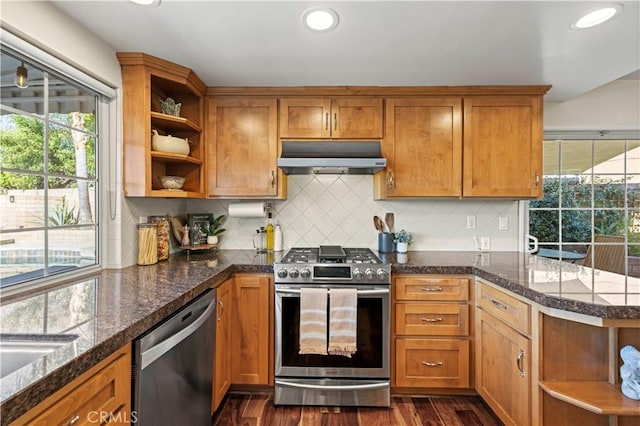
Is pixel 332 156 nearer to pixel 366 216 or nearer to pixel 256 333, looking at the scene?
pixel 366 216

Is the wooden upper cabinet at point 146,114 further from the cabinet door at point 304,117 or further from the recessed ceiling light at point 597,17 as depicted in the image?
the recessed ceiling light at point 597,17

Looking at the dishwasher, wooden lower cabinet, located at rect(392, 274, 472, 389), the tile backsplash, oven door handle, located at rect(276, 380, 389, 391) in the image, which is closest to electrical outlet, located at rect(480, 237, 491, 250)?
the tile backsplash

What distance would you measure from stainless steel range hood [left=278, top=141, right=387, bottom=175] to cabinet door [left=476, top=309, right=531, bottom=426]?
123cm

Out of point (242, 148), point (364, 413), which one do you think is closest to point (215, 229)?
point (242, 148)

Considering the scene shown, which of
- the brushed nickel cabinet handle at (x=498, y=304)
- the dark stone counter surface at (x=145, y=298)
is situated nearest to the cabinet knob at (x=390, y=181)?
the dark stone counter surface at (x=145, y=298)

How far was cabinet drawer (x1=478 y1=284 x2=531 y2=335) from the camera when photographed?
1.54m

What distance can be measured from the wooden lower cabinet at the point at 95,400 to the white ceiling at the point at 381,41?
1514 millimetres

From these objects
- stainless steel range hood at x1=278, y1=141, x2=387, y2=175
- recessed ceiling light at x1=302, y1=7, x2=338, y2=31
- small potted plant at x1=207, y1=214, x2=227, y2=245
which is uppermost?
recessed ceiling light at x1=302, y1=7, x2=338, y2=31

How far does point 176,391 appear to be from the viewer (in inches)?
52.2

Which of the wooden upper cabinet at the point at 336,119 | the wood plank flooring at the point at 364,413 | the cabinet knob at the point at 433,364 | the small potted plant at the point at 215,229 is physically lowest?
the wood plank flooring at the point at 364,413

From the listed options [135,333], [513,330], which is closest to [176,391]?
[135,333]

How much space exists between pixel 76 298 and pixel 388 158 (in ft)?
6.76

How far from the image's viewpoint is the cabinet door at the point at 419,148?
2449mm

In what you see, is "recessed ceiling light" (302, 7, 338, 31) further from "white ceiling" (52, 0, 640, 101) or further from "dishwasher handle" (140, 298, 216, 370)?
"dishwasher handle" (140, 298, 216, 370)
